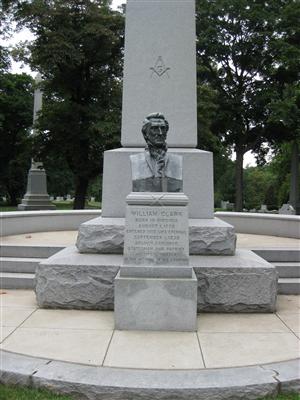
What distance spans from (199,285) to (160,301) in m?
0.90

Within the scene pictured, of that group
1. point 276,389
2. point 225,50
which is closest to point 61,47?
point 225,50

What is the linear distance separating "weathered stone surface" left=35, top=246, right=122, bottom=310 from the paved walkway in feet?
0.45

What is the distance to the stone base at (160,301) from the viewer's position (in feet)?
16.5

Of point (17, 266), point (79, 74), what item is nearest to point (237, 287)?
point (17, 266)

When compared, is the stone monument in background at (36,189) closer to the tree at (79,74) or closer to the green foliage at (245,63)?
the tree at (79,74)

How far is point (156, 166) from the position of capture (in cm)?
567

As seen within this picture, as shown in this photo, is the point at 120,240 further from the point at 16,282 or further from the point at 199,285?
the point at 16,282

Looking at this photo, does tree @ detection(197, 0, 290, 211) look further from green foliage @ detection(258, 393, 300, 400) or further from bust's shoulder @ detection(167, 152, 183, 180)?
green foliage @ detection(258, 393, 300, 400)

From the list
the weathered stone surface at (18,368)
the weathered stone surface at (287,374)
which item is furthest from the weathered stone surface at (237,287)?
the weathered stone surface at (18,368)

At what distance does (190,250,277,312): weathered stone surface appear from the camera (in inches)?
227

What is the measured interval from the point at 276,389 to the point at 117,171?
453 centimetres

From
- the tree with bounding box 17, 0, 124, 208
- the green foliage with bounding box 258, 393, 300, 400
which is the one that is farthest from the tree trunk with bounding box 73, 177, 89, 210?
the green foliage with bounding box 258, 393, 300, 400

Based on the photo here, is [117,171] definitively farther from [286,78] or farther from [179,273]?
[286,78]

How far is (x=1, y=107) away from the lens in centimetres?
3869
